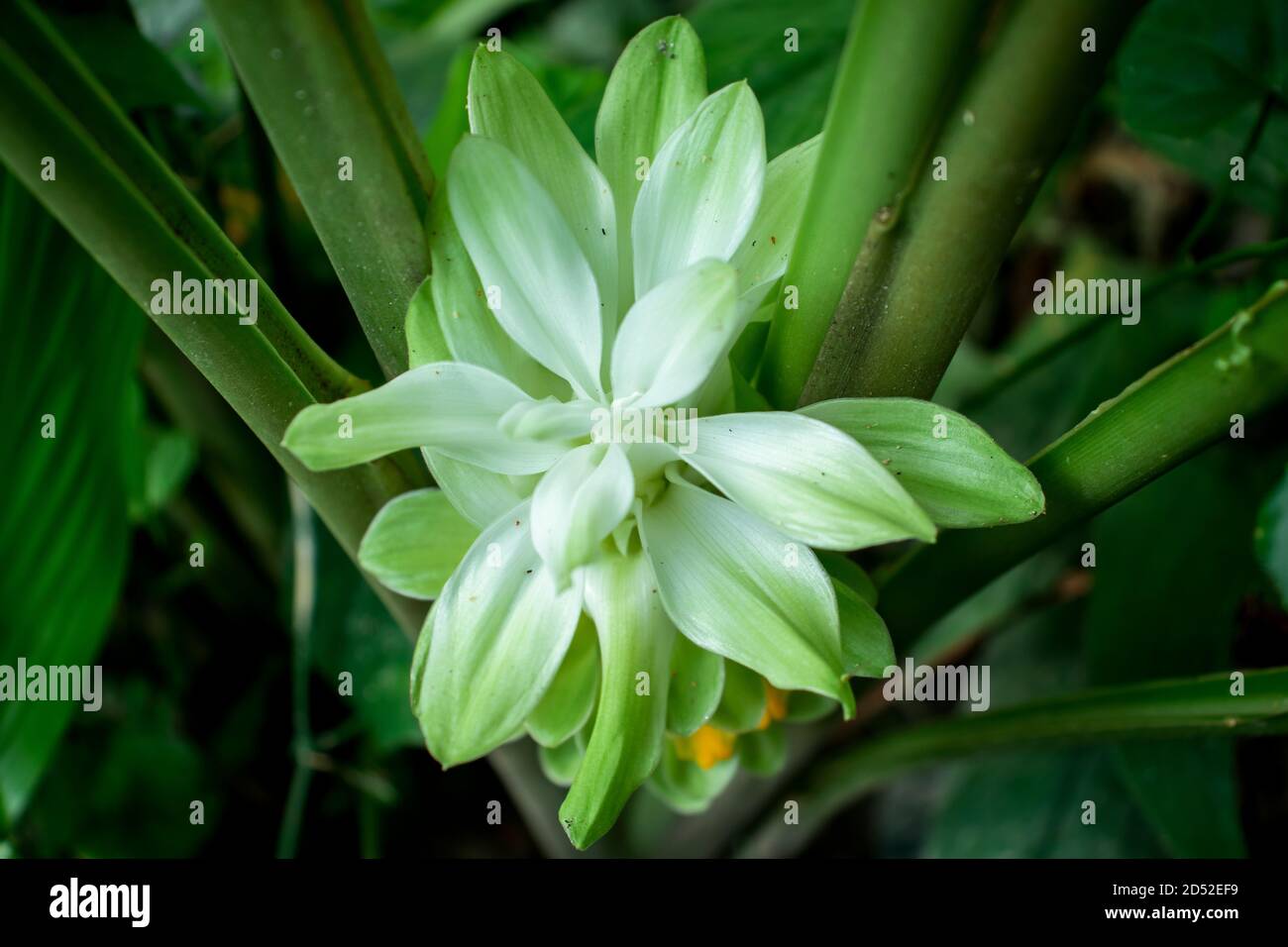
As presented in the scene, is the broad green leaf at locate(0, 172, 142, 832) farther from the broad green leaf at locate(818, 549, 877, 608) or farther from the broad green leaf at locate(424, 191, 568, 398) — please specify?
the broad green leaf at locate(818, 549, 877, 608)

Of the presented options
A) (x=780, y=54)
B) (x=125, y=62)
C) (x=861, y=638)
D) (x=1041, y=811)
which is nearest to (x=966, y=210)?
(x=861, y=638)

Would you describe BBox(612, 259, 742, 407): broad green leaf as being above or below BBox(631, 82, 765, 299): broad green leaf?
below

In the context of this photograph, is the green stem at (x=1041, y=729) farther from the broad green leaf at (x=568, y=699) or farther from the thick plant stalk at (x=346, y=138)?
the thick plant stalk at (x=346, y=138)

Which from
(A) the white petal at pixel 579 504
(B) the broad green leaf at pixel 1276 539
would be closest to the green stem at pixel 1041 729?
(B) the broad green leaf at pixel 1276 539

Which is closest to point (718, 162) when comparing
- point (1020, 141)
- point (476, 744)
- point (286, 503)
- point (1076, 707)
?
point (1020, 141)

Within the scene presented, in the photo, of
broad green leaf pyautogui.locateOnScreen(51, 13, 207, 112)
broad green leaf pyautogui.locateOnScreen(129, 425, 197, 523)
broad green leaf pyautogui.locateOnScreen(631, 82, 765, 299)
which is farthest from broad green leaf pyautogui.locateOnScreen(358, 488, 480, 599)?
broad green leaf pyautogui.locateOnScreen(129, 425, 197, 523)
